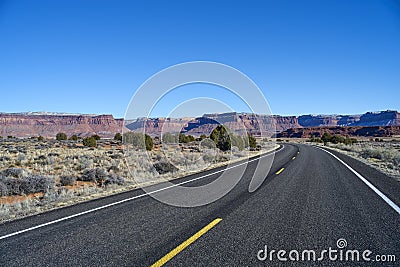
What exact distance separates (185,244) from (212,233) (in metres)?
0.70

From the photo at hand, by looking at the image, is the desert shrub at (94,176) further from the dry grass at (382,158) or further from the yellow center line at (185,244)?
the dry grass at (382,158)

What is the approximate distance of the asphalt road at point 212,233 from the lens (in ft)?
14.5

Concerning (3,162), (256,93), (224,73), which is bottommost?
(3,162)

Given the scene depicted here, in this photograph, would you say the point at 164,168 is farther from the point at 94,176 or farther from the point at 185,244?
the point at 185,244

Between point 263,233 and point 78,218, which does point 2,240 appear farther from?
point 263,233

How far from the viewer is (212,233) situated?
17.7 ft

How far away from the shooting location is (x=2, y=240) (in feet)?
17.7

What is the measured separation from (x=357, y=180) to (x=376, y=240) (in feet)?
25.8

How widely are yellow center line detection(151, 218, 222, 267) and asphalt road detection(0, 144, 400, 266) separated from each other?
0.02m

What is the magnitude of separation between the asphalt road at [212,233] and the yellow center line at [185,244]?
16 millimetres

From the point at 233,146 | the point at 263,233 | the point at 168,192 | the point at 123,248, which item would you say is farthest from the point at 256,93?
→ the point at 233,146

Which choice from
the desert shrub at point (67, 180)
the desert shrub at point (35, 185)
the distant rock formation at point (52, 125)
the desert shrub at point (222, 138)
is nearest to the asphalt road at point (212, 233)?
the desert shrub at point (35, 185)

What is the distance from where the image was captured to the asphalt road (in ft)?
14.5

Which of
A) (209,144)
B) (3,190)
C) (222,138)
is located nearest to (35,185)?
(3,190)
